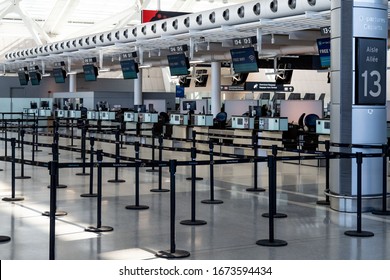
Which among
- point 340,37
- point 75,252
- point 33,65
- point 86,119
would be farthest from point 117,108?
point 75,252

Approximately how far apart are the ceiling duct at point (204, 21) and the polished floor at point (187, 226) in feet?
11.8

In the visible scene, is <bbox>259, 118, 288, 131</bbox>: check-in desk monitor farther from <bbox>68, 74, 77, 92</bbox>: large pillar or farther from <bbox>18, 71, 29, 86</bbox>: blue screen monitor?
<bbox>68, 74, 77, 92</bbox>: large pillar

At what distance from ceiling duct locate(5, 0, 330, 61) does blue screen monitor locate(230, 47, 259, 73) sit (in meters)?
1.89

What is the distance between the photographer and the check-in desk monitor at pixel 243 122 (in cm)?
2180

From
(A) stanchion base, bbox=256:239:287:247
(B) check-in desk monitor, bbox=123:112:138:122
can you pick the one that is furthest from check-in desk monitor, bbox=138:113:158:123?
(A) stanchion base, bbox=256:239:287:247

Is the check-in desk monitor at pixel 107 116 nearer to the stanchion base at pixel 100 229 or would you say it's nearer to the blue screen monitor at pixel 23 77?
the blue screen monitor at pixel 23 77

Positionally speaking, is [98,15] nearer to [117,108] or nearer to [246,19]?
[117,108]

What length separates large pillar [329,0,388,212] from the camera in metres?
10.4

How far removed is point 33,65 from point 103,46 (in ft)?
44.7

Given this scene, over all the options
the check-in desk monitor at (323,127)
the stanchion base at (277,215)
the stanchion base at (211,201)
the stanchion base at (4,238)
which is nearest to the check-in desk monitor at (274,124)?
the check-in desk monitor at (323,127)

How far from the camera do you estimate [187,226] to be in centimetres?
936

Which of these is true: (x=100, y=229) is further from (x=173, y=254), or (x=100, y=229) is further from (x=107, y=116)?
(x=107, y=116)

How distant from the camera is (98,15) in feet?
162

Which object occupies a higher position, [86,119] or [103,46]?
[103,46]
